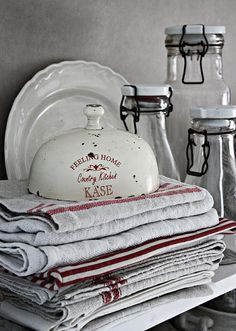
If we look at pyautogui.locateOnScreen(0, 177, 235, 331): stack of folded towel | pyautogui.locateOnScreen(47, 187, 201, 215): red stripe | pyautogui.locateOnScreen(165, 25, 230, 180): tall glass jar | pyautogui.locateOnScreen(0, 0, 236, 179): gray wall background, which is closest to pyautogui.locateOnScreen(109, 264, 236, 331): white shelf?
pyautogui.locateOnScreen(0, 177, 235, 331): stack of folded towel

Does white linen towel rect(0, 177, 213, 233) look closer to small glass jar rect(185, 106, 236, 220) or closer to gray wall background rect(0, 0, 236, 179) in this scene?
small glass jar rect(185, 106, 236, 220)

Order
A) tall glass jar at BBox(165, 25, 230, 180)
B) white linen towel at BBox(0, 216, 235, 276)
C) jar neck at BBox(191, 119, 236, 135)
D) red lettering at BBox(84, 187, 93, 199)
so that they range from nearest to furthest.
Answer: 1. white linen towel at BBox(0, 216, 235, 276)
2. red lettering at BBox(84, 187, 93, 199)
3. jar neck at BBox(191, 119, 236, 135)
4. tall glass jar at BBox(165, 25, 230, 180)

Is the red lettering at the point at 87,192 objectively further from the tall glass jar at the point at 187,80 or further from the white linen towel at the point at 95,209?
the tall glass jar at the point at 187,80

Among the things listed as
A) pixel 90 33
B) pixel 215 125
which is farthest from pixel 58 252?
pixel 90 33

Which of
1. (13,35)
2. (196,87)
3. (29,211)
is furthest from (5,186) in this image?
(196,87)

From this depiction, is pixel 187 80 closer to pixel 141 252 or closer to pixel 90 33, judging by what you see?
pixel 90 33

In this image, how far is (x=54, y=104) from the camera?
1.00 metres

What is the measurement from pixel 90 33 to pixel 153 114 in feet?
0.64

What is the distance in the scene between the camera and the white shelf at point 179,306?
750 millimetres

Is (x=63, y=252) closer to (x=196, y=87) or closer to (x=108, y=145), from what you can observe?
(x=108, y=145)

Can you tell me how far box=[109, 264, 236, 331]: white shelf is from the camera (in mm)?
750

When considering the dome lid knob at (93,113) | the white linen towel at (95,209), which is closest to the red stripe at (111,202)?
the white linen towel at (95,209)

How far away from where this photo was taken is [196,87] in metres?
1.09

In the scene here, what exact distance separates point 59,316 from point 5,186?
22cm
